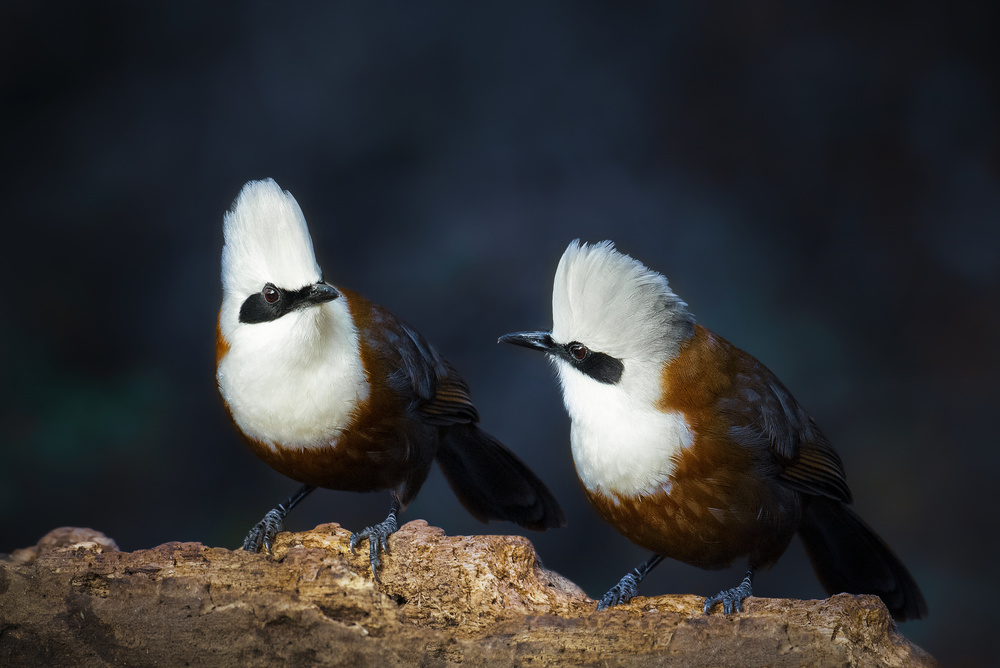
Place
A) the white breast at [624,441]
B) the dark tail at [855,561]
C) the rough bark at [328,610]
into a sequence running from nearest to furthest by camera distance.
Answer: the rough bark at [328,610]
the white breast at [624,441]
the dark tail at [855,561]

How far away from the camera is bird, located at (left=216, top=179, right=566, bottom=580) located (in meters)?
3.19

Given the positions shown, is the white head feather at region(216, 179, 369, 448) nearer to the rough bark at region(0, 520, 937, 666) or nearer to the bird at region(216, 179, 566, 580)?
the bird at region(216, 179, 566, 580)

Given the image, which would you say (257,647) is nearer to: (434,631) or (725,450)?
(434,631)

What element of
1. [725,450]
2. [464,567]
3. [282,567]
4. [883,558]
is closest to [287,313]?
[282,567]

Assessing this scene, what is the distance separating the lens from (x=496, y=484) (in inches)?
151

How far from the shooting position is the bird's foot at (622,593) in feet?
10.3

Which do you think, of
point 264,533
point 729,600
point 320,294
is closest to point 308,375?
point 320,294

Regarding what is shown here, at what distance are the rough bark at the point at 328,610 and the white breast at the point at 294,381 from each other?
40 centimetres

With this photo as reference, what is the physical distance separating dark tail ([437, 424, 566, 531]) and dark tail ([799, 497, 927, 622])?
0.97 m

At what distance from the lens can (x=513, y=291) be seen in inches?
184

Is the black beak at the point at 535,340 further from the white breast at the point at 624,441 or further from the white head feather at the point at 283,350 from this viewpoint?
the white head feather at the point at 283,350

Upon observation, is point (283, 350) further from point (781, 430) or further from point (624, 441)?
point (781, 430)

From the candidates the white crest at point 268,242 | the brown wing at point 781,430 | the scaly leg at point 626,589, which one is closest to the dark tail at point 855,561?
the brown wing at point 781,430

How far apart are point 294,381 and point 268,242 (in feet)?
1.54
